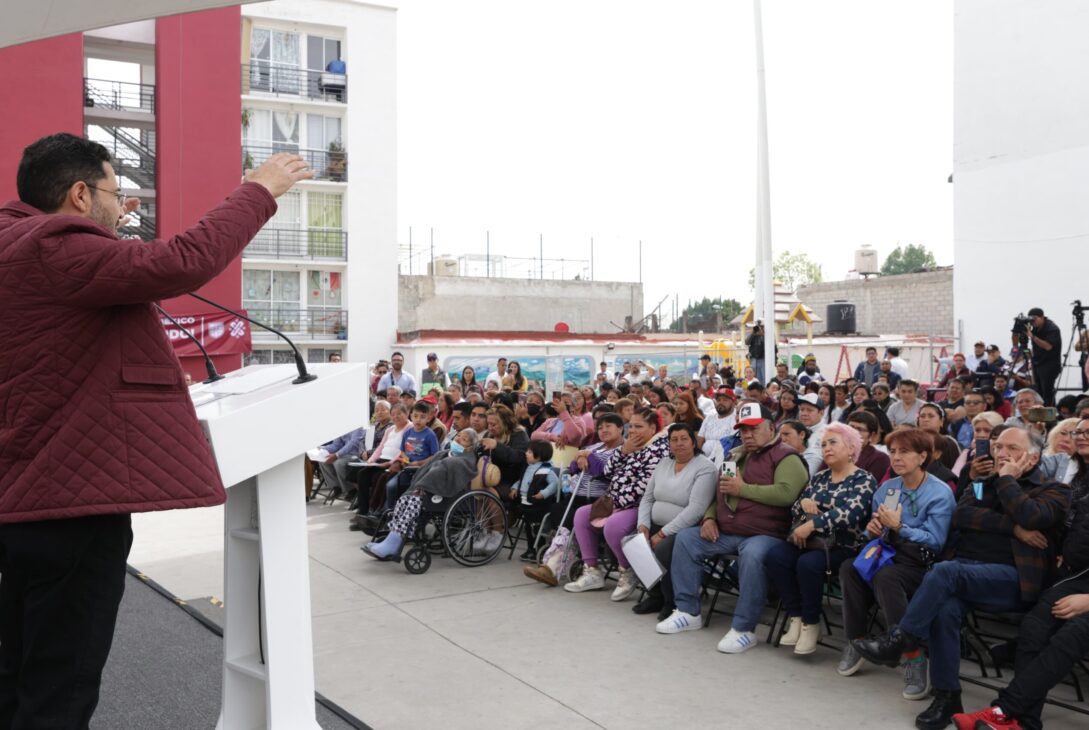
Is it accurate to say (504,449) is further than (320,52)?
No

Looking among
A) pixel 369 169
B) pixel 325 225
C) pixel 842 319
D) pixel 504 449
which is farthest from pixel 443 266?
pixel 504 449

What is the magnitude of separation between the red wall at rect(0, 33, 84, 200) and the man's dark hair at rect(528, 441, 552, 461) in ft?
31.7

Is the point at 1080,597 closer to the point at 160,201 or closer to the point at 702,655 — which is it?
the point at 702,655

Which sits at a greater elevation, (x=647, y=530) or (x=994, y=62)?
(x=994, y=62)

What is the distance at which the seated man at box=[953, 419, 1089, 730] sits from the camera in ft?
11.6

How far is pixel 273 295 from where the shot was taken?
28.4 meters

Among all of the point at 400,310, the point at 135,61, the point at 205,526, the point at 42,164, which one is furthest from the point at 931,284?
the point at 42,164

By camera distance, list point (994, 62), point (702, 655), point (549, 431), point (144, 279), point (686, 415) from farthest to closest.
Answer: point (994, 62) → point (549, 431) → point (686, 415) → point (702, 655) → point (144, 279)

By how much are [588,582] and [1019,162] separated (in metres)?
16.9

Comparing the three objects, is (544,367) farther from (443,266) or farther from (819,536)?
(819,536)

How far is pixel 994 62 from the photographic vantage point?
63.1 feet

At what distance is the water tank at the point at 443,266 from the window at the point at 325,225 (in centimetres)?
723

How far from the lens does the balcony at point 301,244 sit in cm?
2832

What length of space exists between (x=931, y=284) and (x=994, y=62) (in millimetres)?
16997
